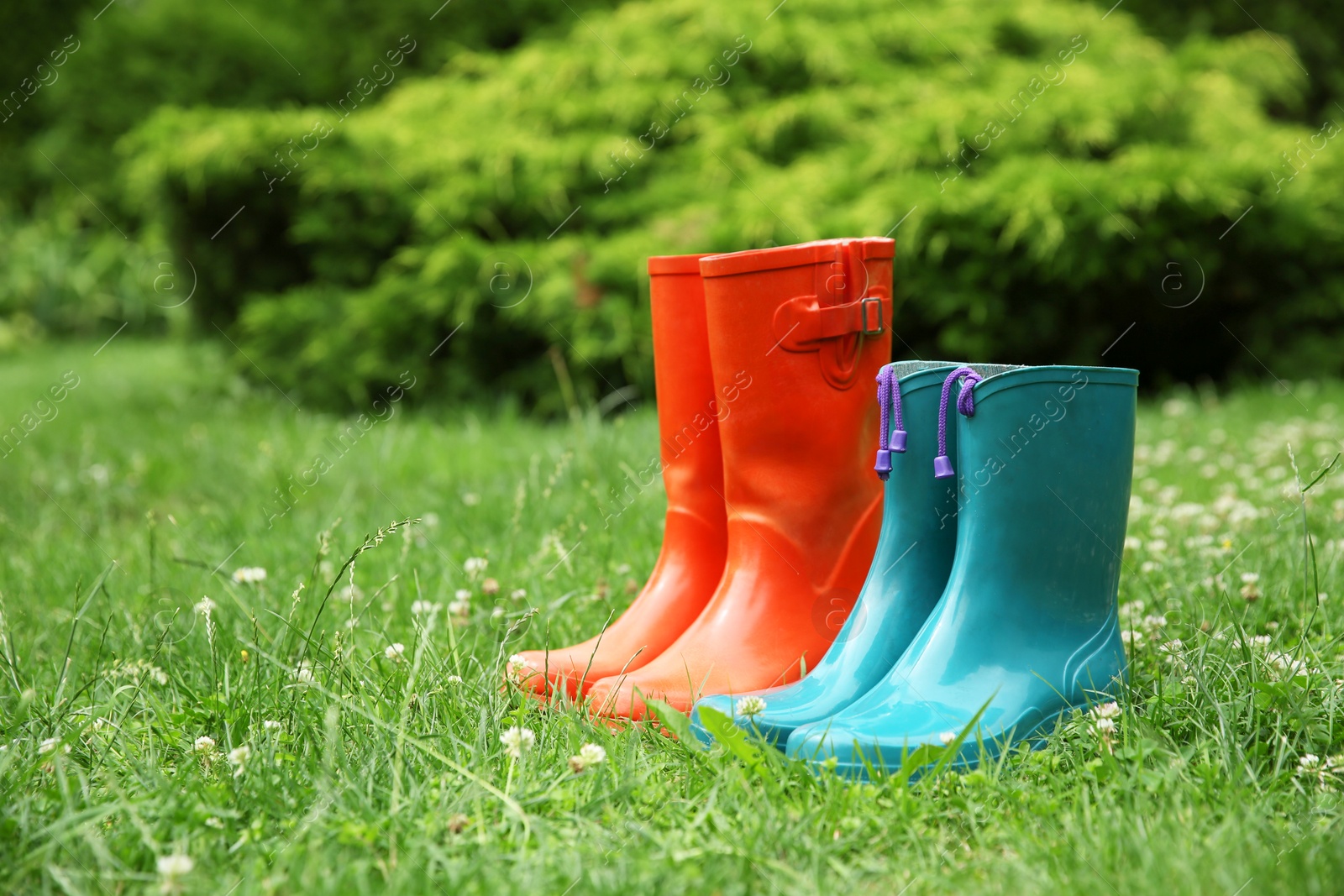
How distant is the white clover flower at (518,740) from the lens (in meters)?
1.39

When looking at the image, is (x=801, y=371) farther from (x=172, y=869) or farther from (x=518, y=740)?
(x=172, y=869)

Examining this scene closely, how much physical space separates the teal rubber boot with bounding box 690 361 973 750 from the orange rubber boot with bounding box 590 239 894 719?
91mm

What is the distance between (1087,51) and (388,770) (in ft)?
16.9

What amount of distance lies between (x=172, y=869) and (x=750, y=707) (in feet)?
2.33

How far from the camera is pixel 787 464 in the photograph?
1.68 m

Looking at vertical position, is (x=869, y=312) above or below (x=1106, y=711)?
above

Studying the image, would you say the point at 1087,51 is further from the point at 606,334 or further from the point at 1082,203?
the point at 606,334

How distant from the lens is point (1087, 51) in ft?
17.3

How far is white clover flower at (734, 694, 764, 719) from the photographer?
4.70 ft

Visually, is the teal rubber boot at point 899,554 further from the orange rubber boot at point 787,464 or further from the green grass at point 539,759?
the green grass at point 539,759

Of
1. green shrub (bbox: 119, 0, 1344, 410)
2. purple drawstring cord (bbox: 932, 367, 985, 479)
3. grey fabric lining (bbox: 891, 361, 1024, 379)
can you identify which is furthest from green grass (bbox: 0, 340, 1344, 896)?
green shrub (bbox: 119, 0, 1344, 410)

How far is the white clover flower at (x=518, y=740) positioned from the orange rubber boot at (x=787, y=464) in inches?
7.3

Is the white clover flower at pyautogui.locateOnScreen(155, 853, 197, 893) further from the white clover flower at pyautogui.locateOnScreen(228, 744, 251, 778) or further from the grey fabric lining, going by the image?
the grey fabric lining

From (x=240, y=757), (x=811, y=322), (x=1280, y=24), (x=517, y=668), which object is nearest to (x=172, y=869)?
(x=240, y=757)
